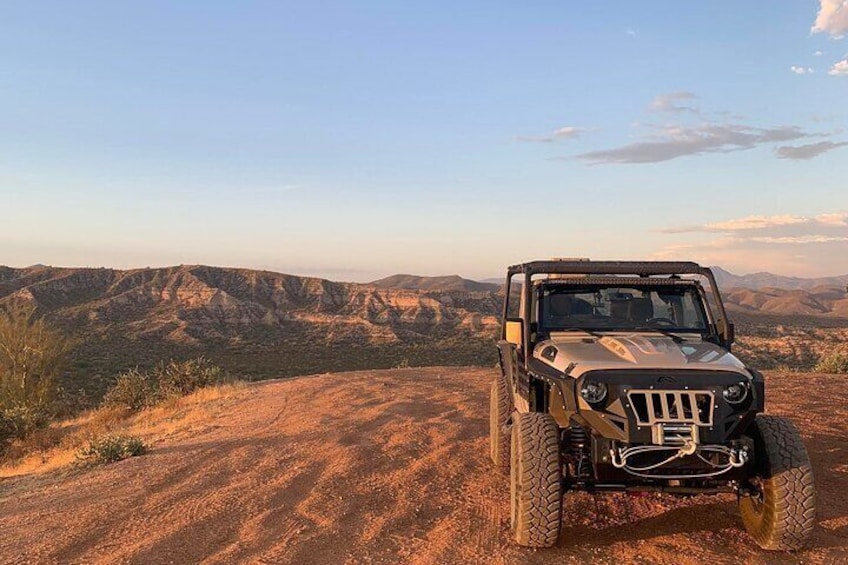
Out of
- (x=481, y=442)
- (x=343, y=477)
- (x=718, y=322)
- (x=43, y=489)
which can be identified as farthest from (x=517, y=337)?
(x=43, y=489)

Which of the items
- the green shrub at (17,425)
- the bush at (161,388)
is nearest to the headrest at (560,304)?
the green shrub at (17,425)

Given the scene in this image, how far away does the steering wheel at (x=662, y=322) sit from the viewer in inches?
244

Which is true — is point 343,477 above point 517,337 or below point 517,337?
below

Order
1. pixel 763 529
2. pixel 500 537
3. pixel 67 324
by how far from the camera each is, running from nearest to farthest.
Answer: pixel 763 529 → pixel 500 537 → pixel 67 324

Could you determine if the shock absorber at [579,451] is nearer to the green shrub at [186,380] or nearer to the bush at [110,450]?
the bush at [110,450]

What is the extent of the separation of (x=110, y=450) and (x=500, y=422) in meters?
6.06

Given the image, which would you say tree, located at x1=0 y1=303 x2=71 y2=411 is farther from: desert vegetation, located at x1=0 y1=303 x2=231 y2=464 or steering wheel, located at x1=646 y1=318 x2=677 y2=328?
steering wheel, located at x1=646 y1=318 x2=677 y2=328

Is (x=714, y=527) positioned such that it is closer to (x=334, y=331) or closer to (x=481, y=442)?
(x=481, y=442)

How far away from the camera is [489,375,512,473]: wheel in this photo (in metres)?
7.39

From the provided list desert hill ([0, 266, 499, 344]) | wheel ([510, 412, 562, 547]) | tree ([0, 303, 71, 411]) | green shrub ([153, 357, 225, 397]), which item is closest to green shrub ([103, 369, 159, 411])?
green shrub ([153, 357, 225, 397])

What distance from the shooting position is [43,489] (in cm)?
797

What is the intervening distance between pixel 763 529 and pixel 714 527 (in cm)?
63

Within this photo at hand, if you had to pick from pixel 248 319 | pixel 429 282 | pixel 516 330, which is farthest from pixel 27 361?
pixel 429 282

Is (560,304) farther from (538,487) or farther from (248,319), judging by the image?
(248,319)
